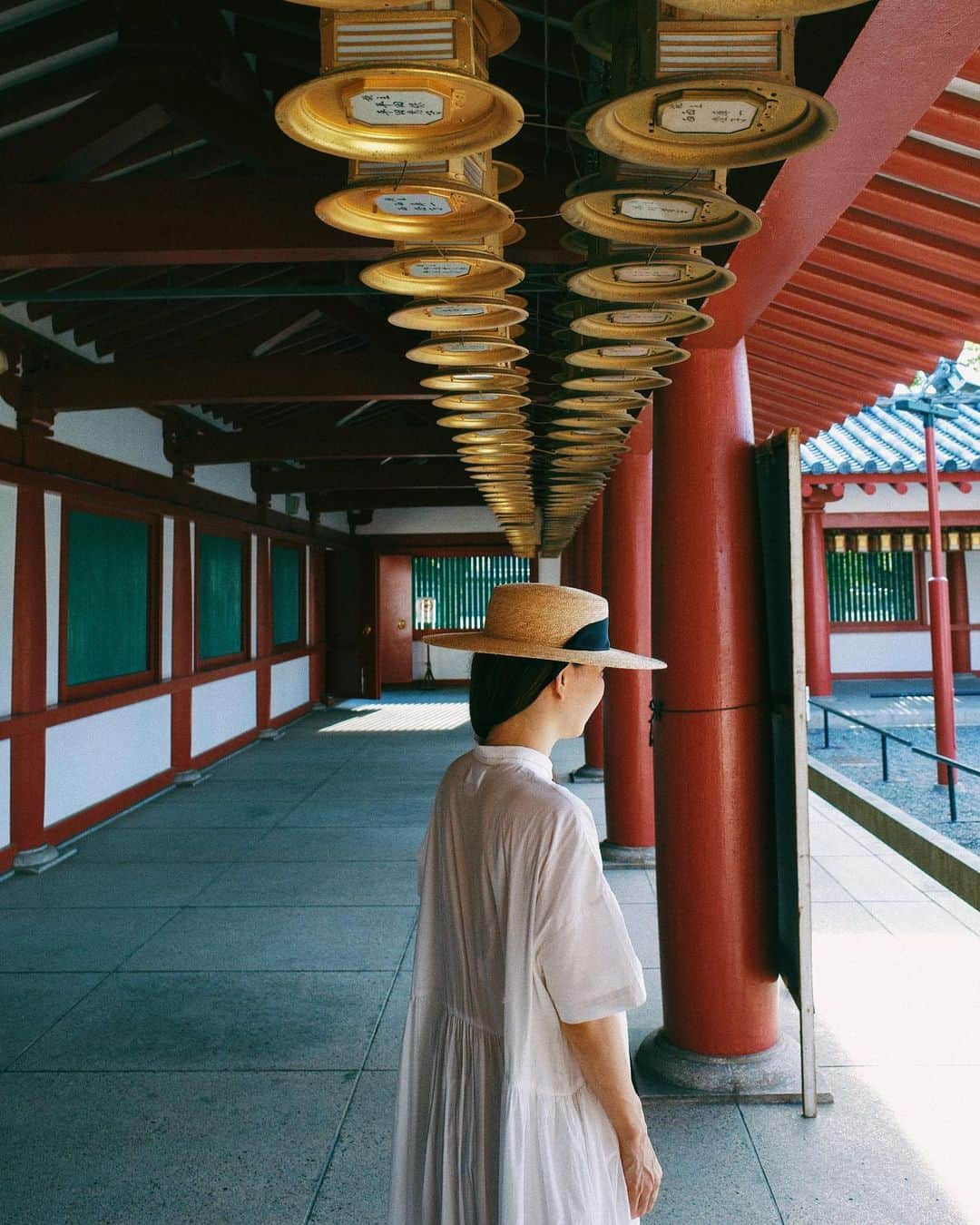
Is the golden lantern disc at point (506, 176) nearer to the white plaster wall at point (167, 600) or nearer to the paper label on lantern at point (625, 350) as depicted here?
the paper label on lantern at point (625, 350)

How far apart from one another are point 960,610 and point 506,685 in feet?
64.3

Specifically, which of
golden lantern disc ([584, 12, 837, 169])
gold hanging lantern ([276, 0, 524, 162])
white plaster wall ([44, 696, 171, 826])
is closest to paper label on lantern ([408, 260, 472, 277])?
gold hanging lantern ([276, 0, 524, 162])

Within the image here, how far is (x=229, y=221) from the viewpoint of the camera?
4008 mm

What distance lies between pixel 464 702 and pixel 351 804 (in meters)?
9.11

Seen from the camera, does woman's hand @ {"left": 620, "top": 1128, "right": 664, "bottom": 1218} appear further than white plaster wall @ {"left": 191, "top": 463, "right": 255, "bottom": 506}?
No

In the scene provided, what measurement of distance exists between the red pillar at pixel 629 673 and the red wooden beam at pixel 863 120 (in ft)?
11.4

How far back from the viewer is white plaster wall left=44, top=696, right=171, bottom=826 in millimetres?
7824

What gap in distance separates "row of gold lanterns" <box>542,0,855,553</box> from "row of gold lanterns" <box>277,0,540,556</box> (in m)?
0.19

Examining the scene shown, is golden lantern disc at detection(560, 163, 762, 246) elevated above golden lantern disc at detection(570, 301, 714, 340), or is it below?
below

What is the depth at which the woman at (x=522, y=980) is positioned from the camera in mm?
1835

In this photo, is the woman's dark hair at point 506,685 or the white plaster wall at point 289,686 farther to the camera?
the white plaster wall at point 289,686

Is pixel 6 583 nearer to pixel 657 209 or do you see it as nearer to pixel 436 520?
pixel 657 209

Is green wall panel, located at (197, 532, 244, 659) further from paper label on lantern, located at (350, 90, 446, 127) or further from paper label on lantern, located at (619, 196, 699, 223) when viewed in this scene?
paper label on lantern, located at (350, 90, 446, 127)

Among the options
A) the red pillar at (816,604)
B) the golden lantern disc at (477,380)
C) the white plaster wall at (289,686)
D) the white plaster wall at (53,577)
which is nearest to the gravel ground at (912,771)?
the red pillar at (816,604)
